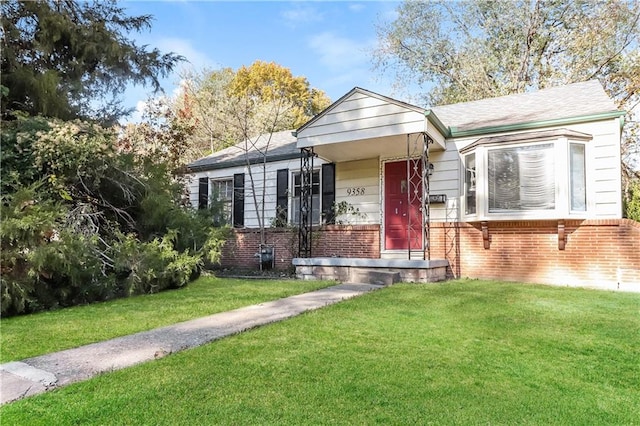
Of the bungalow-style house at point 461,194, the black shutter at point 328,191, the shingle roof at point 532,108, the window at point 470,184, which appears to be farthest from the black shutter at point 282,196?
the window at point 470,184

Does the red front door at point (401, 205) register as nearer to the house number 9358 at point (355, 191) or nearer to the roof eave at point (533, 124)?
the house number 9358 at point (355, 191)

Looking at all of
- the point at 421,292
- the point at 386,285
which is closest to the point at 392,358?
the point at 421,292

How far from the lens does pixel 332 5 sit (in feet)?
34.2

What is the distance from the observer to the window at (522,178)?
286 inches

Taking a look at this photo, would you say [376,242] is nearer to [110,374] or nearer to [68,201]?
[68,201]

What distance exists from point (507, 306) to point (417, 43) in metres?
17.8

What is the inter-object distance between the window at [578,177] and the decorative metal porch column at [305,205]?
198 inches

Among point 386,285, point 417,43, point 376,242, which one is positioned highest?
point 417,43

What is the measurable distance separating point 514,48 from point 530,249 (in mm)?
14152

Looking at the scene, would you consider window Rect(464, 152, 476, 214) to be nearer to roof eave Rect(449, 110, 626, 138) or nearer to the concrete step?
roof eave Rect(449, 110, 626, 138)

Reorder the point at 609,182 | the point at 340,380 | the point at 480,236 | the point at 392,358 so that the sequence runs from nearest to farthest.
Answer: the point at 340,380
the point at 392,358
the point at 609,182
the point at 480,236

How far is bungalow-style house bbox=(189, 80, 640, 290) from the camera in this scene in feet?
23.3

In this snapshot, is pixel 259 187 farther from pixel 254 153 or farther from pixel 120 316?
pixel 120 316

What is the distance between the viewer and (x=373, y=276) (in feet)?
24.5
